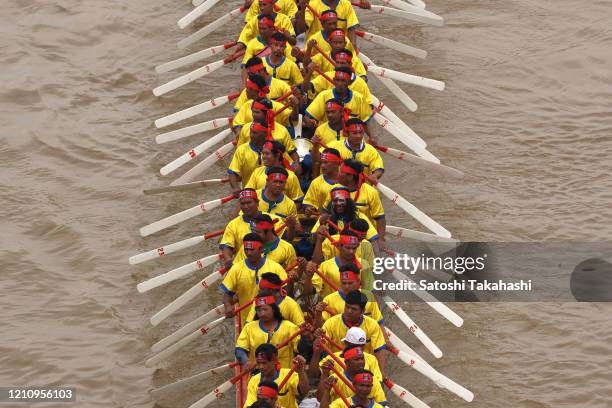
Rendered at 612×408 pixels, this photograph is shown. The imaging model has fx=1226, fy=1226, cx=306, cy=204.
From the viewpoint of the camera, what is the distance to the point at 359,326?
10.9m

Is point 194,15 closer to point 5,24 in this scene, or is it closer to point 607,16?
point 5,24

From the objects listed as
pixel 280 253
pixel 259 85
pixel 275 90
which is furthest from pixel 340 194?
pixel 275 90

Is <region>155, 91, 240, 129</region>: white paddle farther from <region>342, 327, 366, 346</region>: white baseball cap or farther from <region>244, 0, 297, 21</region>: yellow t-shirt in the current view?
<region>342, 327, 366, 346</region>: white baseball cap

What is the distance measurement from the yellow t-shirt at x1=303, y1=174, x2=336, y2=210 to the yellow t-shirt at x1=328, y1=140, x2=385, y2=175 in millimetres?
649

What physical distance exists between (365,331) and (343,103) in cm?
380

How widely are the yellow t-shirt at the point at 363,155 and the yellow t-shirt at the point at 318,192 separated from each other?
65 cm

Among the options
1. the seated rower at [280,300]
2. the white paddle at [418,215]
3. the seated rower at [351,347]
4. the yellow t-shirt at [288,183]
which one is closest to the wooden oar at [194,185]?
the yellow t-shirt at [288,183]

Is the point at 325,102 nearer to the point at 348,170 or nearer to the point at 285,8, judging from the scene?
the point at 348,170

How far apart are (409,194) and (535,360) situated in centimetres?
336

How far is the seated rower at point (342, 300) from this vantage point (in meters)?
11.0

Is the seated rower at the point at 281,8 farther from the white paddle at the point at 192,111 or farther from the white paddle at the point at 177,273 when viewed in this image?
A: the white paddle at the point at 177,273

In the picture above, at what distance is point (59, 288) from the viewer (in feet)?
48.4

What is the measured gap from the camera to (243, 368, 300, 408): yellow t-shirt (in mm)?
10359

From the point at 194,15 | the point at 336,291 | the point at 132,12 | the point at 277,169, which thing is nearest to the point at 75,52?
the point at 132,12
